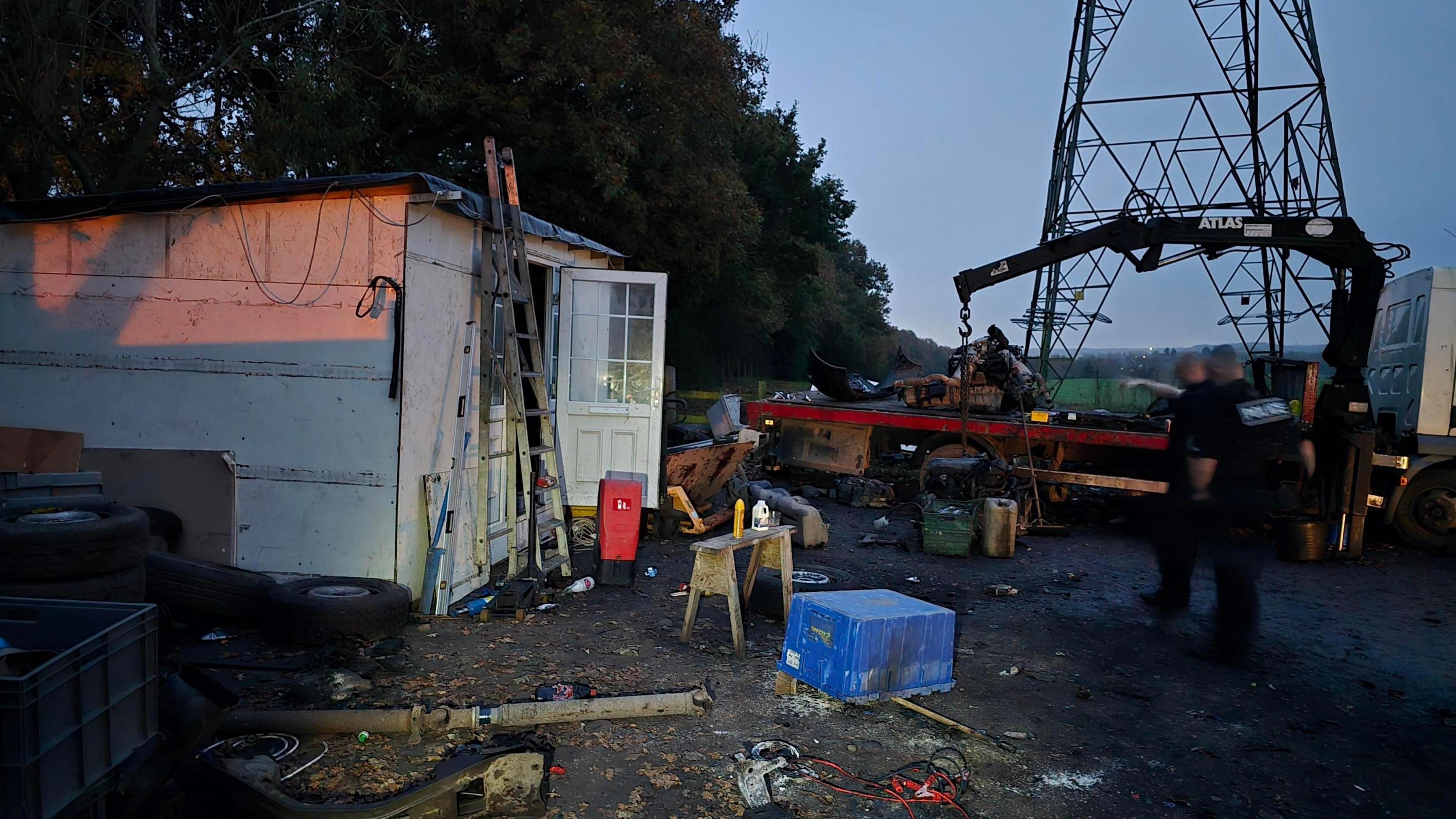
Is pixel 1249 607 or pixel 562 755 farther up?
pixel 1249 607

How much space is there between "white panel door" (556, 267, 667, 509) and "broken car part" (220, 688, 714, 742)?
3.91 m

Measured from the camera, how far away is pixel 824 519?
10609 mm

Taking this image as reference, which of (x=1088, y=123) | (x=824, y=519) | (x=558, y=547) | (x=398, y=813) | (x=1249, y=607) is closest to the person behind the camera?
(x=398, y=813)

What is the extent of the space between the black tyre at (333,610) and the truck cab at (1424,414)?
33.9 feet

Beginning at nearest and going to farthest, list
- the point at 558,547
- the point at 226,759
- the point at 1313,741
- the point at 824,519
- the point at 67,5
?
the point at 226,759 → the point at 1313,741 → the point at 558,547 → the point at 67,5 → the point at 824,519

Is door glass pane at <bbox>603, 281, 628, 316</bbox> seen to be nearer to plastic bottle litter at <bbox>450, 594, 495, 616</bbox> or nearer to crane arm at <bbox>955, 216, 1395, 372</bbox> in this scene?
plastic bottle litter at <bbox>450, 594, 495, 616</bbox>

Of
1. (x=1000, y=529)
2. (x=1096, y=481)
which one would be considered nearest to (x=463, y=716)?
(x=1000, y=529)

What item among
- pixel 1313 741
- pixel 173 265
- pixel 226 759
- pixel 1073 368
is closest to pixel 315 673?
pixel 226 759

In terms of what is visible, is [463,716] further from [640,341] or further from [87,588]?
[640,341]

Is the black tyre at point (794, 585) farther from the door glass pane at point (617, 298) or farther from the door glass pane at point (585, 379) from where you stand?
the door glass pane at point (617, 298)

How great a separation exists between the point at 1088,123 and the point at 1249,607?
12.5 meters

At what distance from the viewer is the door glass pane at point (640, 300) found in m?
8.09

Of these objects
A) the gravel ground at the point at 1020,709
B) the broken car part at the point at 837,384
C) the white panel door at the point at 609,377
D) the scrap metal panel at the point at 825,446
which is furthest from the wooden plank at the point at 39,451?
the broken car part at the point at 837,384

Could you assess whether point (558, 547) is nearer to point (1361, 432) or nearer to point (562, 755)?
point (562, 755)
